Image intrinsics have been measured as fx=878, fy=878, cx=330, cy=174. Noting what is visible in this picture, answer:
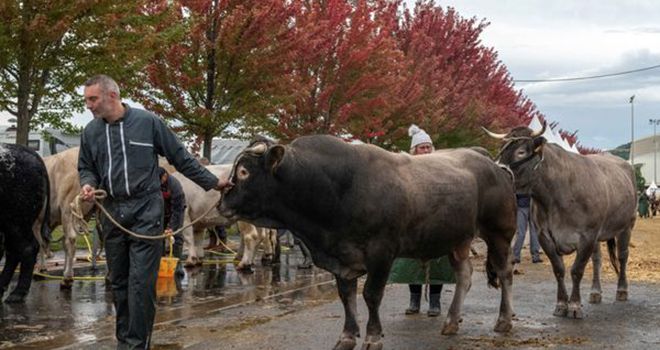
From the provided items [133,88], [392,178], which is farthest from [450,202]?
[133,88]

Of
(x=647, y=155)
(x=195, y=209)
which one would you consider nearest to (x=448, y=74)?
(x=195, y=209)

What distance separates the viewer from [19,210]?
9.95 m

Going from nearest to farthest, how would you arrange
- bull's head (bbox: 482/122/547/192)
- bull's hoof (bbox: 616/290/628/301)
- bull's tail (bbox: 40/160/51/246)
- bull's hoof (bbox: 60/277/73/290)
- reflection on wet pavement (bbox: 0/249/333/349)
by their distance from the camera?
1. reflection on wet pavement (bbox: 0/249/333/349)
2. bull's head (bbox: 482/122/547/192)
3. bull's tail (bbox: 40/160/51/246)
4. bull's hoof (bbox: 616/290/628/301)
5. bull's hoof (bbox: 60/277/73/290)

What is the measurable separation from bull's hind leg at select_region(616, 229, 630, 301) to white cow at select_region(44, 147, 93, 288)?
6876 millimetres

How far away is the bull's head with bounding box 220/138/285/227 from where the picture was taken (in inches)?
266

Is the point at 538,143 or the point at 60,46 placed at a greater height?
the point at 60,46

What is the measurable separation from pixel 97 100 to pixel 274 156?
1.37m

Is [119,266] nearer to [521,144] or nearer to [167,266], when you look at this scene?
[521,144]

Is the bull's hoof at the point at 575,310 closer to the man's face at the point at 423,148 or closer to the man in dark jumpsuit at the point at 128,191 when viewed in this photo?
the man's face at the point at 423,148

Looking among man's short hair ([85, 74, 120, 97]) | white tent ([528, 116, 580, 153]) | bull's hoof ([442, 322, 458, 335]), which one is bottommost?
bull's hoof ([442, 322, 458, 335])

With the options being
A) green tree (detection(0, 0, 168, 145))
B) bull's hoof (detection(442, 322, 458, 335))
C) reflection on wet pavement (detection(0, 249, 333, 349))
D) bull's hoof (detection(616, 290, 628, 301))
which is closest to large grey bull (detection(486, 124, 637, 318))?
bull's hoof (detection(616, 290, 628, 301))

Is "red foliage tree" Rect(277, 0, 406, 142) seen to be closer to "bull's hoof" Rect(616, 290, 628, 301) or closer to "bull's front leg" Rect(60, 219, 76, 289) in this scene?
"bull's front leg" Rect(60, 219, 76, 289)

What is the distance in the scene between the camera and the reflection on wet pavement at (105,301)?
8.08m

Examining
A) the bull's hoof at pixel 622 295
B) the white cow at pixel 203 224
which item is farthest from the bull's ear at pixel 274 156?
the white cow at pixel 203 224
